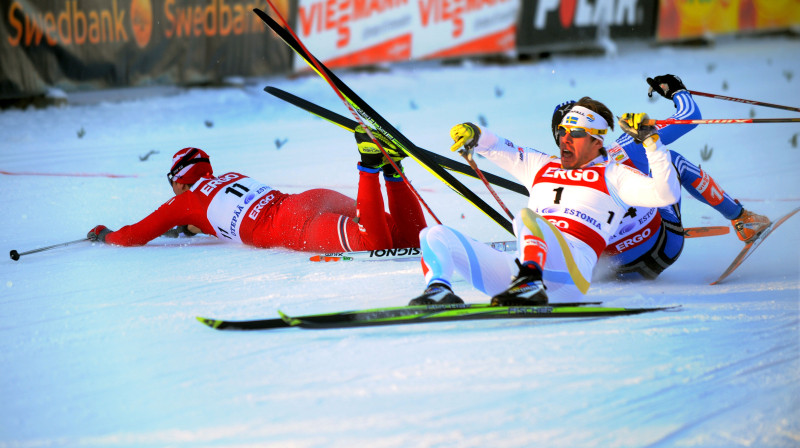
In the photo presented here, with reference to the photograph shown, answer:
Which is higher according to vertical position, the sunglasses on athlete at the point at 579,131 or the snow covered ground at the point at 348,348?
the sunglasses on athlete at the point at 579,131

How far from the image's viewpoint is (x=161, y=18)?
9734 millimetres

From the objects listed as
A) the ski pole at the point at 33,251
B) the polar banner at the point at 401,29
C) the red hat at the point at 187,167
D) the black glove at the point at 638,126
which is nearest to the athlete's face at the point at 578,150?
the black glove at the point at 638,126

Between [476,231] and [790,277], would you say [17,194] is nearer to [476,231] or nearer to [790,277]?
[476,231]

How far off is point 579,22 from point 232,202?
952 centimetres

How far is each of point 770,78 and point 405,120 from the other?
16.6ft

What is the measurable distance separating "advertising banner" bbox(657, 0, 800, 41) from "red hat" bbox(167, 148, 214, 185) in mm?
10688

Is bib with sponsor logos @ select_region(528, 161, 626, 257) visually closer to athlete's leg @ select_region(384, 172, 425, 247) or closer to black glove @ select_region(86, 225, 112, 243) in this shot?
athlete's leg @ select_region(384, 172, 425, 247)

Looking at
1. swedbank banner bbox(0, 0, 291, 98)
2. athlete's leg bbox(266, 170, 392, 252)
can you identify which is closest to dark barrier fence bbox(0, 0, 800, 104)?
swedbank banner bbox(0, 0, 291, 98)

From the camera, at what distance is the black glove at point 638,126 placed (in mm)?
3520

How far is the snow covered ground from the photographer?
101 inches

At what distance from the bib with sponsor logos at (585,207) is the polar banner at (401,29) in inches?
296

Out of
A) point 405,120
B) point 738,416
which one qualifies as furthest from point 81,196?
point 738,416

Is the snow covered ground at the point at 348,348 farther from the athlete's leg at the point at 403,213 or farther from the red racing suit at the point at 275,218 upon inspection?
the athlete's leg at the point at 403,213

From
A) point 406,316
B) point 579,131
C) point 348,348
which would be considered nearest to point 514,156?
point 579,131
